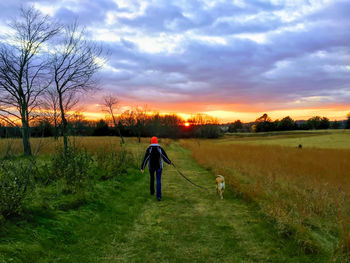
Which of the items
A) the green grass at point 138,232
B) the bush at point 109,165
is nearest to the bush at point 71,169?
the green grass at point 138,232

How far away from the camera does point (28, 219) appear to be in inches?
172

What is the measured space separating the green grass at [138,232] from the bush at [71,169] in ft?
1.49

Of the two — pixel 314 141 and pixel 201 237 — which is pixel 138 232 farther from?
pixel 314 141

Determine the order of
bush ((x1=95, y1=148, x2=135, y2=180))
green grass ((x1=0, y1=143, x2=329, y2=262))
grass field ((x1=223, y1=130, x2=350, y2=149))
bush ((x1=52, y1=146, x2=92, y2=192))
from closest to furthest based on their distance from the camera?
green grass ((x1=0, y1=143, x2=329, y2=262)) < bush ((x1=52, y1=146, x2=92, y2=192)) < bush ((x1=95, y1=148, x2=135, y2=180)) < grass field ((x1=223, y1=130, x2=350, y2=149))

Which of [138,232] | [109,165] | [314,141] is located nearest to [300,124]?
[314,141]

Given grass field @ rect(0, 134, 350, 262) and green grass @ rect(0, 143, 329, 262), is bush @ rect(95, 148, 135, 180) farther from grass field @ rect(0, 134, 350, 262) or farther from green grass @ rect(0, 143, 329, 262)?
green grass @ rect(0, 143, 329, 262)

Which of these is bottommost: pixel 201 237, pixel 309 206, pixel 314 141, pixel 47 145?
pixel 314 141

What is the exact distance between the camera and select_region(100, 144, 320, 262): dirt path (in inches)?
148

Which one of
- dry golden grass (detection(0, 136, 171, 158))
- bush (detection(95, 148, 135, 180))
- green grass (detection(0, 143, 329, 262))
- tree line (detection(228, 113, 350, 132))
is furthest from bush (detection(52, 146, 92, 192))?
tree line (detection(228, 113, 350, 132))

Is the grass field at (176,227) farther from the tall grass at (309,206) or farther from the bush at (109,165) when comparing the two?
the bush at (109,165)

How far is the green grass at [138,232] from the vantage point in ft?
12.1

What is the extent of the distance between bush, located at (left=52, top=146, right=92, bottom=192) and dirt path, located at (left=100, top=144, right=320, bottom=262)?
244 cm

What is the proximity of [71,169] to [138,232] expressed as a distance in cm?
377

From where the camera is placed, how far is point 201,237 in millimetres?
4527
